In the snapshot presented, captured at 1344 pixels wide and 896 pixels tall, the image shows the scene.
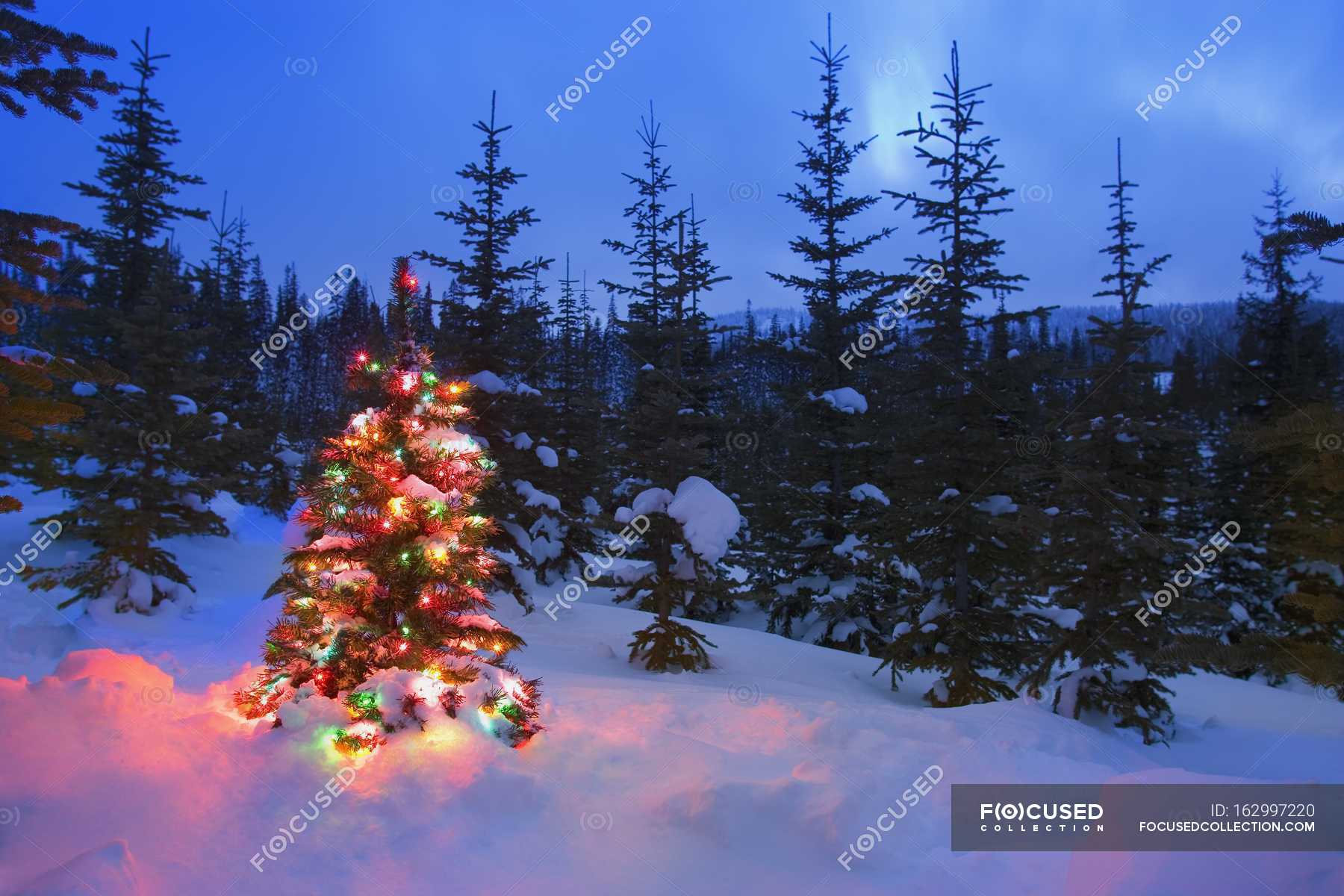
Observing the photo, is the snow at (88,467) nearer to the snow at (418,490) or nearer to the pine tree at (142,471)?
the pine tree at (142,471)

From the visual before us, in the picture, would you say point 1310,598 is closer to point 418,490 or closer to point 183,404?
point 418,490

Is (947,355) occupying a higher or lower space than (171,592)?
higher

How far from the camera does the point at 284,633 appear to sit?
22.7ft

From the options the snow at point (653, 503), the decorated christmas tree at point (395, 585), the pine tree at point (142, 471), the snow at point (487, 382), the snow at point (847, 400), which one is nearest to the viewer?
the decorated christmas tree at point (395, 585)

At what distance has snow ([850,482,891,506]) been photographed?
1680 centimetres

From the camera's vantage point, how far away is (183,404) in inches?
610

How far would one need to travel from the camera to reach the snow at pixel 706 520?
12805 millimetres

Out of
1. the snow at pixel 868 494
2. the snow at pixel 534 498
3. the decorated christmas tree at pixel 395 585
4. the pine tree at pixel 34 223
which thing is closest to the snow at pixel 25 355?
the pine tree at pixel 34 223

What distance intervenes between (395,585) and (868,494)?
495 inches

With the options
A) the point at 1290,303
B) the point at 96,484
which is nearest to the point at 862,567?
the point at 96,484

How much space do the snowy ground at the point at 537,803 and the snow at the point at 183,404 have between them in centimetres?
768

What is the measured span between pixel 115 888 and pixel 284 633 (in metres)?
2.85

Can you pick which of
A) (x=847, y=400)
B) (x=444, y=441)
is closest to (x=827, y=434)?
(x=847, y=400)

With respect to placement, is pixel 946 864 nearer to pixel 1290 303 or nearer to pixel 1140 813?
pixel 1140 813
